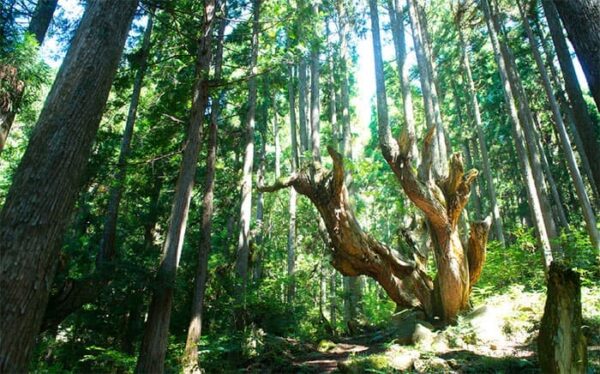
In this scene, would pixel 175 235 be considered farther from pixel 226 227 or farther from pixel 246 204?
pixel 226 227

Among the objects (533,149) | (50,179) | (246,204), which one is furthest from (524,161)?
(50,179)

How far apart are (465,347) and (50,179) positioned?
756cm

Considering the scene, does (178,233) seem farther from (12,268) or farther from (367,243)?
(367,243)

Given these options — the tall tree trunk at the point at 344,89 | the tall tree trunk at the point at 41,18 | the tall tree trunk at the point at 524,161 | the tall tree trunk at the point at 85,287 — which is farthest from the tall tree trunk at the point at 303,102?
the tall tree trunk at the point at 41,18

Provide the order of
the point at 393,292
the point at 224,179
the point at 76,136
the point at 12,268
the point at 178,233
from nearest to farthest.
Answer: the point at 12,268
the point at 76,136
the point at 178,233
the point at 393,292
the point at 224,179

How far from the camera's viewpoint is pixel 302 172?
998 cm

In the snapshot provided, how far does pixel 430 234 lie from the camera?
966cm

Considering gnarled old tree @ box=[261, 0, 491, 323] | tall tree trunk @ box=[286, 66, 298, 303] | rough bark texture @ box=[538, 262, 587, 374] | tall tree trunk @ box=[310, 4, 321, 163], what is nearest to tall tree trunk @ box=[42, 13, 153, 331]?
gnarled old tree @ box=[261, 0, 491, 323]

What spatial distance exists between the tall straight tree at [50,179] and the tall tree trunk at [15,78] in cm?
230

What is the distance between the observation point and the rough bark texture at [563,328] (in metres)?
4.33

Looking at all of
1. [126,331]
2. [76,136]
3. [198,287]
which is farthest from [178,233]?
[126,331]

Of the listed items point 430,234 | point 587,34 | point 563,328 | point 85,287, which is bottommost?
point 563,328

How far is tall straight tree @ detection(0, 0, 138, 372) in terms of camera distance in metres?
3.39

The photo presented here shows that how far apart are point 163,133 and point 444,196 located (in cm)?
734
